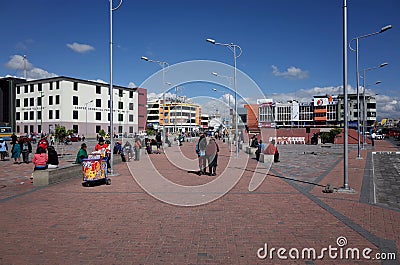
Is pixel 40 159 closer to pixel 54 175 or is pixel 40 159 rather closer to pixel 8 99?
pixel 54 175

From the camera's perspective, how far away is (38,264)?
14.3 feet

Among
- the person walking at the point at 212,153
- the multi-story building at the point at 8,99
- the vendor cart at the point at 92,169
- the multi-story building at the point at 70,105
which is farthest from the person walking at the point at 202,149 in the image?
the multi-story building at the point at 8,99

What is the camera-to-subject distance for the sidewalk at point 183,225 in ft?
15.4

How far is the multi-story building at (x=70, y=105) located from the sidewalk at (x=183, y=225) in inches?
1894

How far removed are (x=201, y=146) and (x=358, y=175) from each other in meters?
6.30

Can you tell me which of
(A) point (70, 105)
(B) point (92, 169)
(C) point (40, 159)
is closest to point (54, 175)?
(C) point (40, 159)

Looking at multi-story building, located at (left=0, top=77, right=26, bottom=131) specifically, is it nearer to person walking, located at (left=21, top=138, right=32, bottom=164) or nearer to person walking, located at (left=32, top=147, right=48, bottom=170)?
person walking, located at (left=21, top=138, right=32, bottom=164)

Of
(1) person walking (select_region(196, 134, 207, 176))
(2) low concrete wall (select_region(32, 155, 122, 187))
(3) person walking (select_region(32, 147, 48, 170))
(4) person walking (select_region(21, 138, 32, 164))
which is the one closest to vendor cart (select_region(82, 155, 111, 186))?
(2) low concrete wall (select_region(32, 155, 122, 187))

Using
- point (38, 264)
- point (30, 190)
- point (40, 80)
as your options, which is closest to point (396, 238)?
point (38, 264)

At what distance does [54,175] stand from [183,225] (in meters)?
6.31

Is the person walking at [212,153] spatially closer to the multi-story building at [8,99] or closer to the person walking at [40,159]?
the person walking at [40,159]

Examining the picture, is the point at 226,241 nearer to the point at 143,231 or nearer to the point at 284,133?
the point at 143,231

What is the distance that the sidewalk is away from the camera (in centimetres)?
468

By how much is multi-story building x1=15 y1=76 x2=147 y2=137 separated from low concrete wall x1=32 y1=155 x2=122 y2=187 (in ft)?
145
